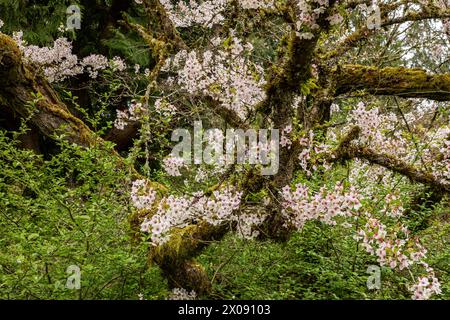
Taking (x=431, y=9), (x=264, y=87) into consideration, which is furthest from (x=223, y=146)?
(x=431, y=9)

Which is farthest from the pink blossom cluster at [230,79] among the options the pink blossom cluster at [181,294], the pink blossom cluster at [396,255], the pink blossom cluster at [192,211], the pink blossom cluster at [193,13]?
the pink blossom cluster at [193,13]

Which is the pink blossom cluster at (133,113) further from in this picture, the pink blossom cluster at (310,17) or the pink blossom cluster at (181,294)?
the pink blossom cluster at (310,17)

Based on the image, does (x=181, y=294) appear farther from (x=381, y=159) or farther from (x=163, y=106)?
(x=381, y=159)

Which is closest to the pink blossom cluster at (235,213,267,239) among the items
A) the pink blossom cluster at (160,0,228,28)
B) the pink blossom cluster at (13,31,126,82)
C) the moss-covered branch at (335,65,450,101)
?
the moss-covered branch at (335,65,450,101)

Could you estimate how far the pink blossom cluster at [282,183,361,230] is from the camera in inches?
122

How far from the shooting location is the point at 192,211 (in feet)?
11.3

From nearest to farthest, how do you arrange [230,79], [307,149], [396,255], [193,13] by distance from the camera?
[396,255] < [307,149] < [230,79] < [193,13]

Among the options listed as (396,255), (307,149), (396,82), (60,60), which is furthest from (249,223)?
(60,60)

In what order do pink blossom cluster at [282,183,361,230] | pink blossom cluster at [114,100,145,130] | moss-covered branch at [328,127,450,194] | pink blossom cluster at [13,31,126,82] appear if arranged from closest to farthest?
pink blossom cluster at [282,183,361,230]
moss-covered branch at [328,127,450,194]
pink blossom cluster at [114,100,145,130]
pink blossom cluster at [13,31,126,82]

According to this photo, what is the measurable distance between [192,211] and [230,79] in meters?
1.38

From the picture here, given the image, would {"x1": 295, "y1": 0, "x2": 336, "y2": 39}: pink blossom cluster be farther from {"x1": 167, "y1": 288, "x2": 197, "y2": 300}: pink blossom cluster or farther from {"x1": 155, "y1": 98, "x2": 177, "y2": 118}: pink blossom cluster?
{"x1": 167, "y1": 288, "x2": 197, "y2": 300}: pink blossom cluster

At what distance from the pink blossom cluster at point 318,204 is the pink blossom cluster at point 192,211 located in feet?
1.15

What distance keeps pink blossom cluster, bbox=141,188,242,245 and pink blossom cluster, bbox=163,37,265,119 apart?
75 cm

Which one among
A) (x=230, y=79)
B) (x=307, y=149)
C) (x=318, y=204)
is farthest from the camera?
(x=230, y=79)
